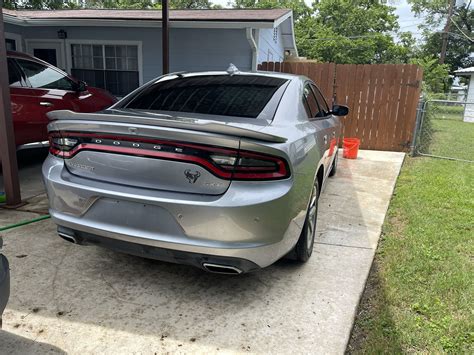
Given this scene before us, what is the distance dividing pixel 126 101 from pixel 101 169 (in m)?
1.20

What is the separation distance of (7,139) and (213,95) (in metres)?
2.47

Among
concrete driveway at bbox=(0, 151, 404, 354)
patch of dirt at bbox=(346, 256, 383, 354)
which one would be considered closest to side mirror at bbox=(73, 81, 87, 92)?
concrete driveway at bbox=(0, 151, 404, 354)

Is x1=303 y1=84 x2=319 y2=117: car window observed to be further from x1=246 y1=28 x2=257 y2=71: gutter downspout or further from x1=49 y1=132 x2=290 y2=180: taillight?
x1=246 y1=28 x2=257 y2=71: gutter downspout

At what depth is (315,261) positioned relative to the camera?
350 cm

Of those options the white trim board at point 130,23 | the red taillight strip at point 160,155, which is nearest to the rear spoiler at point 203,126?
the red taillight strip at point 160,155

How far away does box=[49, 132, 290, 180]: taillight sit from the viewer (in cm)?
237

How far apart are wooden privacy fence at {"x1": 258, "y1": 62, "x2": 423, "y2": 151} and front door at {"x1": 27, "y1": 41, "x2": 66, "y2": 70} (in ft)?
19.4

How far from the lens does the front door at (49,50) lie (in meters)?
11.2

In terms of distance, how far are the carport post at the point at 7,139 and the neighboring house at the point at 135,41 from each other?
225 inches

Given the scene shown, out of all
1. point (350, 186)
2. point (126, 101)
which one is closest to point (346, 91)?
point (350, 186)

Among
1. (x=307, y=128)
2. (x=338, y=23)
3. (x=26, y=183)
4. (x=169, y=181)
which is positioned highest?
(x=338, y=23)

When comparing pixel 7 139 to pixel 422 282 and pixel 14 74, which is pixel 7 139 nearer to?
pixel 14 74

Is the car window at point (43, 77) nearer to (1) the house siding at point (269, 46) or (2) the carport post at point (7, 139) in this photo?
(2) the carport post at point (7, 139)

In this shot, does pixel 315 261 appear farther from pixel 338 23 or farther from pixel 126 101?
pixel 338 23
